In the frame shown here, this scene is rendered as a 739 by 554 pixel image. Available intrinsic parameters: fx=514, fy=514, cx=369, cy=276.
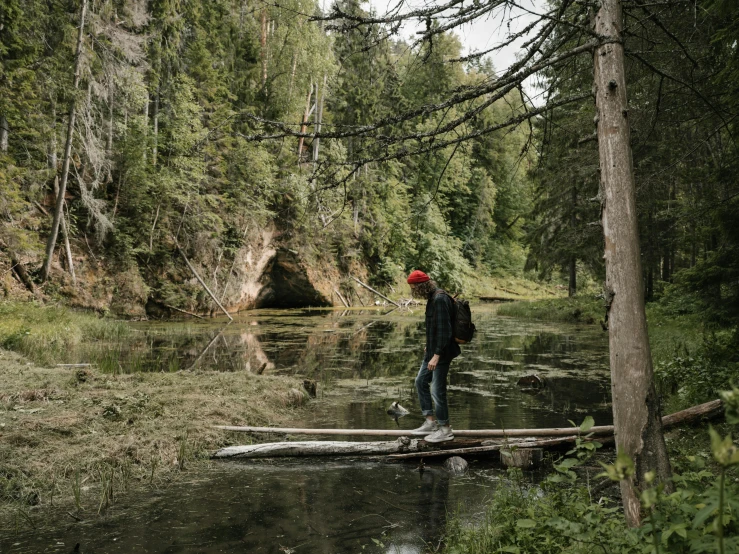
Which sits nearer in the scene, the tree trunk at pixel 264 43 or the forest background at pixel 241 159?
the forest background at pixel 241 159

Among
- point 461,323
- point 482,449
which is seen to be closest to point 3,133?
point 461,323

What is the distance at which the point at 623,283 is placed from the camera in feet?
11.7

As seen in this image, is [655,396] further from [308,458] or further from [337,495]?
[308,458]

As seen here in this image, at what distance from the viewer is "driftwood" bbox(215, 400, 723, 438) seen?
6.00 metres

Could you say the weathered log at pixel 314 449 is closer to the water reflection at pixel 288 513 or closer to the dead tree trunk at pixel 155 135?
the water reflection at pixel 288 513

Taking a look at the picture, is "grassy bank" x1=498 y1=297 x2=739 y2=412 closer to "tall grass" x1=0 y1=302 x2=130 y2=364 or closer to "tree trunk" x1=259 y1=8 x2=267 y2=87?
"tall grass" x1=0 y1=302 x2=130 y2=364

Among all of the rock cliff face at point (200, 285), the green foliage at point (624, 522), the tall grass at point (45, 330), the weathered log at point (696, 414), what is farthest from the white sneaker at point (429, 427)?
the rock cliff face at point (200, 285)

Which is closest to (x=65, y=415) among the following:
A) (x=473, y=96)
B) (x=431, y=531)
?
(x=431, y=531)

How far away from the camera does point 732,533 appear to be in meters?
2.22

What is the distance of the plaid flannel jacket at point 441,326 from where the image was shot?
605cm

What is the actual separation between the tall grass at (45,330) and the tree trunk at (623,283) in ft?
34.6

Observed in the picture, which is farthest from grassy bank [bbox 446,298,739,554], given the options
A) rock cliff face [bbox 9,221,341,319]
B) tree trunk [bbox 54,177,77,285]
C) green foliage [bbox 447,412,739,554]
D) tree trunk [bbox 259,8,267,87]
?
tree trunk [bbox 259,8,267,87]

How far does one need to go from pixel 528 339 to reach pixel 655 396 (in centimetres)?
1472

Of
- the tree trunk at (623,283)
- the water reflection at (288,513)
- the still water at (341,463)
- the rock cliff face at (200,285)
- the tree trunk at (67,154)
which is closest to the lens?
the tree trunk at (623,283)
